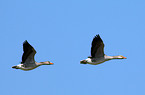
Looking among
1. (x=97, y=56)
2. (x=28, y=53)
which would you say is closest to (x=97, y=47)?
(x=97, y=56)

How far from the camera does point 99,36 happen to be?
5431 centimetres

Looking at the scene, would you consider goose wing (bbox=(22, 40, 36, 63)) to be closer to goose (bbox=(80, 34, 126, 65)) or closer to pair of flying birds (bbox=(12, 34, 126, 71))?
pair of flying birds (bbox=(12, 34, 126, 71))

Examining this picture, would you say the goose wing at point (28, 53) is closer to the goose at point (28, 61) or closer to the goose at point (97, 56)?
the goose at point (28, 61)

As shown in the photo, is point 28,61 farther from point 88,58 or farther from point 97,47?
point 97,47

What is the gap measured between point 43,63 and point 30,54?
2.12m

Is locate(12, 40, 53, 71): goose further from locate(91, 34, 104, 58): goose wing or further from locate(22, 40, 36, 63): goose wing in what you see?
locate(91, 34, 104, 58): goose wing

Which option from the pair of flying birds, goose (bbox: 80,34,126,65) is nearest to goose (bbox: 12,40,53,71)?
the pair of flying birds

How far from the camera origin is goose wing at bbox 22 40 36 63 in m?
54.8

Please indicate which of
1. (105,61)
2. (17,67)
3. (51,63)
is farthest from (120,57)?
(17,67)

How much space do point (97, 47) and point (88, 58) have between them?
203cm

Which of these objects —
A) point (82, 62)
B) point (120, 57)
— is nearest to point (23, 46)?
point (82, 62)

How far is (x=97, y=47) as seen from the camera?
181ft

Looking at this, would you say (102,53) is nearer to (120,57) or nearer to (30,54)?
(120,57)

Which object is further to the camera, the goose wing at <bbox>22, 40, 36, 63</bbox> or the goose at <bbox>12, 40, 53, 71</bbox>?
the goose at <bbox>12, 40, 53, 71</bbox>
